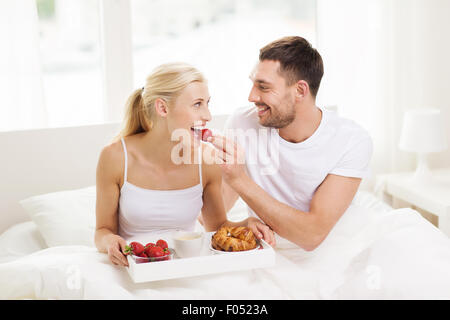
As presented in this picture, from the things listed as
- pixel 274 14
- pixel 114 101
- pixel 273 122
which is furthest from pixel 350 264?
pixel 274 14

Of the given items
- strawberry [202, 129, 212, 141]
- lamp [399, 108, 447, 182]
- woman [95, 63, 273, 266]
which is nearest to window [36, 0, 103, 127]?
woman [95, 63, 273, 266]

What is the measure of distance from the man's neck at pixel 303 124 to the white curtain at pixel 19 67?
140 cm

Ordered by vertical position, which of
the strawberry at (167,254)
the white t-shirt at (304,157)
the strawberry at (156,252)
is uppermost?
the white t-shirt at (304,157)

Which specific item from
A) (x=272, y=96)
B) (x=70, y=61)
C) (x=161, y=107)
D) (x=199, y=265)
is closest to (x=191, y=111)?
(x=161, y=107)

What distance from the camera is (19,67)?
269cm

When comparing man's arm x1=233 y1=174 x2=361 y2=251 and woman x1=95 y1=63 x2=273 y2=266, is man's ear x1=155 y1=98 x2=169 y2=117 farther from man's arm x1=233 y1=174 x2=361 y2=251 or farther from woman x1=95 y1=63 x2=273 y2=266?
man's arm x1=233 y1=174 x2=361 y2=251

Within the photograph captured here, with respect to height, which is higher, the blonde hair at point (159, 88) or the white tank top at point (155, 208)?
the blonde hair at point (159, 88)

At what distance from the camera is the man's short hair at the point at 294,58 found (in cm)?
194

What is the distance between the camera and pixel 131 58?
301 cm

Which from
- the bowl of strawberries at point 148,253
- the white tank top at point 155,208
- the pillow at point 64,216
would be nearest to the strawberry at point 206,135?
the white tank top at point 155,208

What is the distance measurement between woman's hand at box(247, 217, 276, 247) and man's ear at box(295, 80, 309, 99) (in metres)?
0.51

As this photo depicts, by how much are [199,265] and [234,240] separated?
0.13 m

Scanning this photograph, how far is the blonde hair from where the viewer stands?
5.87 ft

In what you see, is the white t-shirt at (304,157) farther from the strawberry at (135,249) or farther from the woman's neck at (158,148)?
the strawberry at (135,249)
